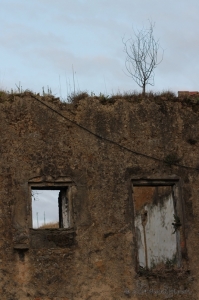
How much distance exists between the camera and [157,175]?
1178 cm

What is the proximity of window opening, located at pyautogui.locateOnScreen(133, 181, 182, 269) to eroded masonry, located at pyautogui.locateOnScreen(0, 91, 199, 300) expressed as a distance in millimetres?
4561

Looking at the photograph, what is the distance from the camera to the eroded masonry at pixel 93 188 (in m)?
11.0

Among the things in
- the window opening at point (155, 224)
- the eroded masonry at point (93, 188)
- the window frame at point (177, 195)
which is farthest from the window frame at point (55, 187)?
the window opening at point (155, 224)

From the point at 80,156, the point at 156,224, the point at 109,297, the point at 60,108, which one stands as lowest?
the point at 109,297

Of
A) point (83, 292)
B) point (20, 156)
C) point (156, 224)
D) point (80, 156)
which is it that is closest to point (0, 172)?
point (20, 156)

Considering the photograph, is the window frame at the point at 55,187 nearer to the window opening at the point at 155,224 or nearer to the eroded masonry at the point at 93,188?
the eroded masonry at the point at 93,188

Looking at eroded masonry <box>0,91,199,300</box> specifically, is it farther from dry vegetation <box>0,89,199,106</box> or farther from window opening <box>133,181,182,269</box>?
window opening <box>133,181,182,269</box>

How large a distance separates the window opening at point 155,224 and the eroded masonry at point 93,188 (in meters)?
4.56

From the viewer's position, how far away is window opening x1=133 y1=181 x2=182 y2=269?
17141 mm

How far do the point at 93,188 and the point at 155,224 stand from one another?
7287 mm

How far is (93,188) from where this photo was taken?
11.4m

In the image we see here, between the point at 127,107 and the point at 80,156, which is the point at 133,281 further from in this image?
the point at 127,107

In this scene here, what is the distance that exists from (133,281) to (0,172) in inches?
113

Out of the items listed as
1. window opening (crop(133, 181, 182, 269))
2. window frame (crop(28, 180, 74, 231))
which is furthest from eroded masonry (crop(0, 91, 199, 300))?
window opening (crop(133, 181, 182, 269))
